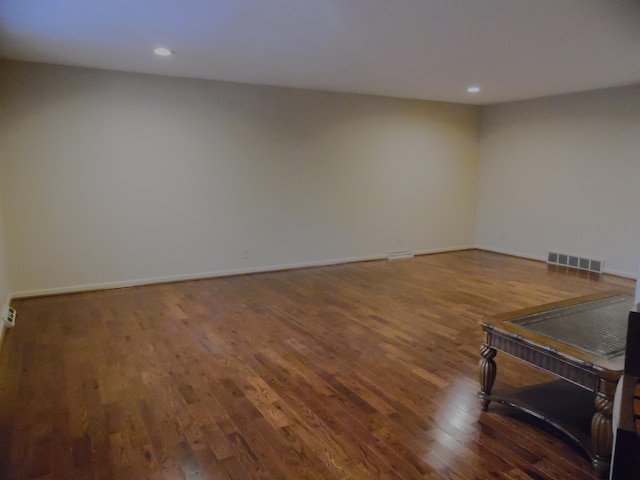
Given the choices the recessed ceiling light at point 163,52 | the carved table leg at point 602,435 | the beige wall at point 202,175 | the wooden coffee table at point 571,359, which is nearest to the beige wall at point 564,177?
the beige wall at point 202,175

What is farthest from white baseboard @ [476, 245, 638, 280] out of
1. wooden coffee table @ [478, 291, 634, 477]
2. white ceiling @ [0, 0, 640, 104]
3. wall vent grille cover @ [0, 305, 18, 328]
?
wall vent grille cover @ [0, 305, 18, 328]

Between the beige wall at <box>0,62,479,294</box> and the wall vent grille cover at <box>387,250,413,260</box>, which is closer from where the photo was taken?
the beige wall at <box>0,62,479,294</box>

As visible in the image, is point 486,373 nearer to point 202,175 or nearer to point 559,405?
point 559,405

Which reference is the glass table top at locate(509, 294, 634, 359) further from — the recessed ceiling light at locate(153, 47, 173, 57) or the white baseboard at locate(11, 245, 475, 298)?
the white baseboard at locate(11, 245, 475, 298)

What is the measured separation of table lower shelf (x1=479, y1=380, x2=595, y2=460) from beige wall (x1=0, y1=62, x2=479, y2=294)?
12.8 ft

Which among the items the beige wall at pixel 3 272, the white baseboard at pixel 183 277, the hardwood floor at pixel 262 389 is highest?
the beige wall at pixel 3 272

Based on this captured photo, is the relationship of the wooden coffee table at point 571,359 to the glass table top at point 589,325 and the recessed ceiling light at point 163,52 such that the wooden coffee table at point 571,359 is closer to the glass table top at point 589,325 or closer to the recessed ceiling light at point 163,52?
the glass table top at point 589,325

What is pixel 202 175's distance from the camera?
209 inches

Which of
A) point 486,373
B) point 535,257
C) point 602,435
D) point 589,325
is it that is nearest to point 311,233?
point 535,257

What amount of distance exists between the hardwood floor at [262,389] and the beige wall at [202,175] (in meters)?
0.59

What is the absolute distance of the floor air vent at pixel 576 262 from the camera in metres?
5.93

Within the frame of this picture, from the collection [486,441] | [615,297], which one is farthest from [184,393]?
[615,297]

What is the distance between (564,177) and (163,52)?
18.0 feet

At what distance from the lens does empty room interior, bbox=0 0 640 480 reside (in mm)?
2211
